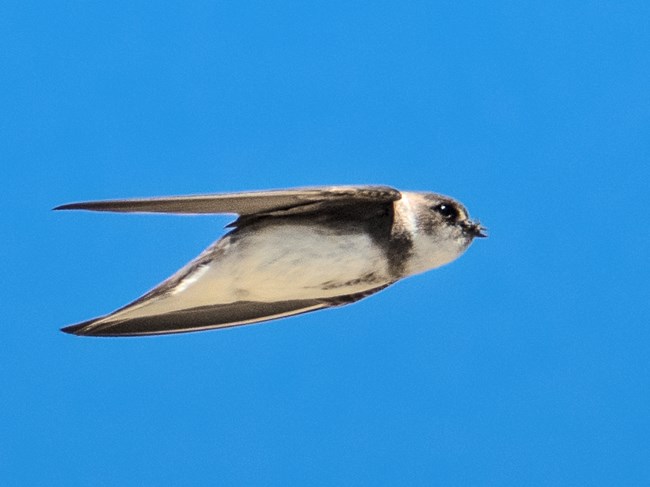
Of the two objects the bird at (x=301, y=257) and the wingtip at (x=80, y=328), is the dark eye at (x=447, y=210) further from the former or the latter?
the wingtip at (x=80, y=328)

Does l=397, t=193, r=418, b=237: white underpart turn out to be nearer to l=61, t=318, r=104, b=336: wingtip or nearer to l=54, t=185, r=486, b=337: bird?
l=54, t=185, r=486, b=337: bird

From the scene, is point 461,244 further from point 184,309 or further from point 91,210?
point 91,210

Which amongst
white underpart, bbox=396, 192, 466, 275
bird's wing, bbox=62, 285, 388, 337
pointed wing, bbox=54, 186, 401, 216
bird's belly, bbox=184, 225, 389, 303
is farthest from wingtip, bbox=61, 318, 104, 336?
white underpart, bbox=396, 192, 466, 275

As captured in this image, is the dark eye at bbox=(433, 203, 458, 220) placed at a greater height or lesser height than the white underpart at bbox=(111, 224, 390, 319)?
greater

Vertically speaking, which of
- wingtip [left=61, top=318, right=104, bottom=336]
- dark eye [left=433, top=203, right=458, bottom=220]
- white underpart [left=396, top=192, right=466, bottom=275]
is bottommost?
wingtip [left=61, top=318, right=104, bottom=336]

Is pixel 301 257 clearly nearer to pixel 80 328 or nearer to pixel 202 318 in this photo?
pixel 202 318

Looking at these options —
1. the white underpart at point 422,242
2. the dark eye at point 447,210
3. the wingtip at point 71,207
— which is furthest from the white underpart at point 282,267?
the wingtip at point 71,207

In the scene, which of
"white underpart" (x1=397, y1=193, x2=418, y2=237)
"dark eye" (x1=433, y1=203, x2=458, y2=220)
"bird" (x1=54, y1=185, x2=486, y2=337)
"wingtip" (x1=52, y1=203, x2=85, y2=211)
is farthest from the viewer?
"dark eye" (x1=433, y1=203, x2=458, y2=220)

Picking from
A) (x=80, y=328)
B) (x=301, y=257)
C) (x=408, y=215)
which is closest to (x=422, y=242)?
(x=408, y=215)
